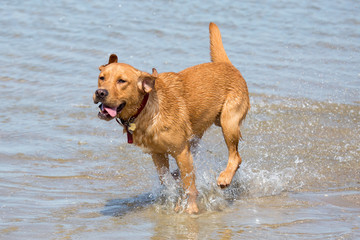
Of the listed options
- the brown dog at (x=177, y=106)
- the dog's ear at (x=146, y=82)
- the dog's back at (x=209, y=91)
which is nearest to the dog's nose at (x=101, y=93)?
the brown dog at (x=177, y=106)

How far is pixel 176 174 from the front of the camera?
6.05 meters

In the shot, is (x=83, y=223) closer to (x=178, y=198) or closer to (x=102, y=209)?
(x=102, y=209)

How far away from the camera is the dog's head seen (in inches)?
187

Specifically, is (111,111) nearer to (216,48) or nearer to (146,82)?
(146,82)

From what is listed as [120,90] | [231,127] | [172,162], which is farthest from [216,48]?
[120,90]

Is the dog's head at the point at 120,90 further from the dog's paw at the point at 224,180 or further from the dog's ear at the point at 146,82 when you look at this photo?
the dog's paw at the point at 224,180

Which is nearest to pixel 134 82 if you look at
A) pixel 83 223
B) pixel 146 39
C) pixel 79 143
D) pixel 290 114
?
pixel 83 223

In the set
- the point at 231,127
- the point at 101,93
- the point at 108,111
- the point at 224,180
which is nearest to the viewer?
the point at 101,93

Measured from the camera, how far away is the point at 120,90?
15.9 ft

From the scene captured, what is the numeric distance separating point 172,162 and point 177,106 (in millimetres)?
1672

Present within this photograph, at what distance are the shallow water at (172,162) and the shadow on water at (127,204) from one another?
0.01 m

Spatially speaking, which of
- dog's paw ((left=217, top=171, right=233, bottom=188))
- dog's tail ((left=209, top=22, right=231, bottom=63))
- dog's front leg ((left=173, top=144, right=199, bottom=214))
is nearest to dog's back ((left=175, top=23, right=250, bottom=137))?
dog's tail ((left=209, top=22, right=231, bottom=63))

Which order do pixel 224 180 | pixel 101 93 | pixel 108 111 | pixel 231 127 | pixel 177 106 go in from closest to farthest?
1. pixel 101 93
2. pixel 108 111
3. pixel 177 106
4. pixel 224 180
5. pixel 231 127

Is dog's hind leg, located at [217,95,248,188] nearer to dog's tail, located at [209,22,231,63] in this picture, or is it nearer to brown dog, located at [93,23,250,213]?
brown dog, located at [93,23,250,213]
